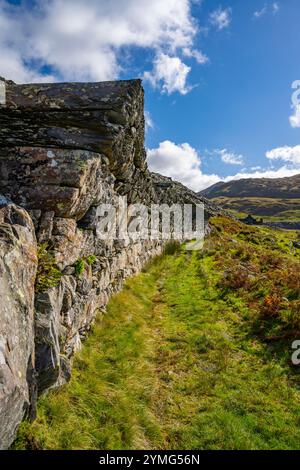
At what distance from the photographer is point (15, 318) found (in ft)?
16.7

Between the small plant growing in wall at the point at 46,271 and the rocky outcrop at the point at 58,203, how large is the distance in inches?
0.8

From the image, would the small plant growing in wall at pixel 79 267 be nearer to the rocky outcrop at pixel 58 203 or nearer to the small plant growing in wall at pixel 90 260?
the rocky outcrop at pixel 58 203

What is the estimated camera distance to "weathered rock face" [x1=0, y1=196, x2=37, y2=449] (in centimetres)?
450

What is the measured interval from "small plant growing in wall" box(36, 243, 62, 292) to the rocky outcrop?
21 mm

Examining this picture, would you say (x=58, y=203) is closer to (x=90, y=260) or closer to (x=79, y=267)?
(x=79, y=267)

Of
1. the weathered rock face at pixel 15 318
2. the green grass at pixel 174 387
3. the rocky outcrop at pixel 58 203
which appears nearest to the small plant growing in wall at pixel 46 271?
the rocky outcrop at pixel 58 203

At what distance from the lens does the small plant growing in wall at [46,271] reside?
668 cm

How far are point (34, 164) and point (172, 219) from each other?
891 inches

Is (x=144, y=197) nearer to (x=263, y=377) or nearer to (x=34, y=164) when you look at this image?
(x=34, y=164)

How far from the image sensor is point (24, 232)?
628cm

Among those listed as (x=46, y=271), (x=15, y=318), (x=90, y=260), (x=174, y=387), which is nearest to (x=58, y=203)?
(x=46, y=271)

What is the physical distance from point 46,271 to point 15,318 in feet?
6.85

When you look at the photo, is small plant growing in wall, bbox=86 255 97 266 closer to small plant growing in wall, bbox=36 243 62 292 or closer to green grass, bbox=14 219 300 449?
green grass, bbox=14 219 300 449

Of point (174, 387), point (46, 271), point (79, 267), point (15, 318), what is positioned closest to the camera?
point (15, 318)
